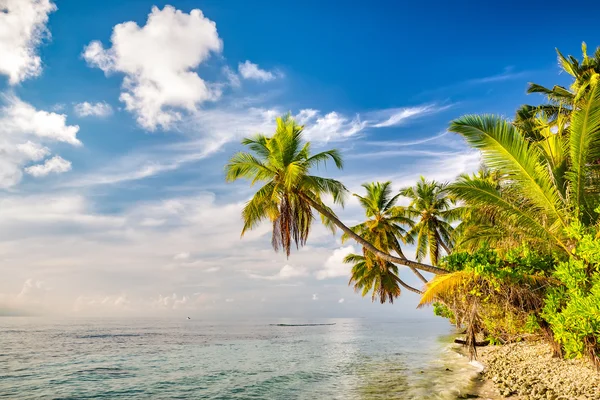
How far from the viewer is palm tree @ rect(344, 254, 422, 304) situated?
104 feet

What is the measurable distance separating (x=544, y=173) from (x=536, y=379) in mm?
7497

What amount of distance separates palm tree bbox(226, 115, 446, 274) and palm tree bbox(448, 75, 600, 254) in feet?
15.8

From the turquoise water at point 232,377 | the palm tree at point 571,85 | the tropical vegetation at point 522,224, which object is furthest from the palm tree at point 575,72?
the turquoise water at point 232,377

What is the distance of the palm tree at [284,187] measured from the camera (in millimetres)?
15508

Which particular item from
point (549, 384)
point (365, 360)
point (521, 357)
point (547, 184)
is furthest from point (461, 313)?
point (365, 360)

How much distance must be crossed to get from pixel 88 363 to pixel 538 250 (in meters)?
25.7

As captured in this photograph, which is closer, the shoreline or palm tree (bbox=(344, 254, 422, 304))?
the shoreline

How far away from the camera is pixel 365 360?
24.6 m

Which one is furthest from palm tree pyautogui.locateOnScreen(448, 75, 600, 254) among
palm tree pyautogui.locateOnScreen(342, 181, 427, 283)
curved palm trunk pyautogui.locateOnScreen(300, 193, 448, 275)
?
palm tree pyautogui.locateOnScreen(342, 181, 427, 283)

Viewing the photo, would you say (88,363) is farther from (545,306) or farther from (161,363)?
(545,306)

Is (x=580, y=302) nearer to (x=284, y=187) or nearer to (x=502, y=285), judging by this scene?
(x=502, y=285)

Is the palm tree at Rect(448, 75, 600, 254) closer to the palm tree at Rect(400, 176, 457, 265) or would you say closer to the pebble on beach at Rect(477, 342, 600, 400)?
the pebble on beach at Rect(477, 342, 600, 400)

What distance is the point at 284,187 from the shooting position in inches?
617

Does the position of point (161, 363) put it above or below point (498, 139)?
below
